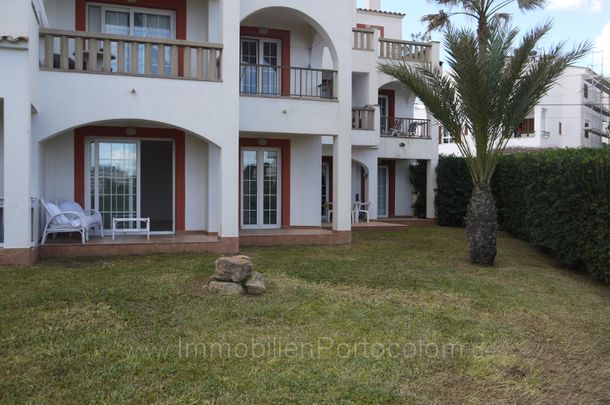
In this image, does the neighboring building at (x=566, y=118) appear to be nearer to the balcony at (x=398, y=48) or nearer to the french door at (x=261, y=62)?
the balcony at (x=398, y=48)

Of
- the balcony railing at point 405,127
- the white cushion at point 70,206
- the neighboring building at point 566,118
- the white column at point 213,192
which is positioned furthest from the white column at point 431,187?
the neighboring building at point 566,118

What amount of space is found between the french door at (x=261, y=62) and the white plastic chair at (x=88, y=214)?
5102mm

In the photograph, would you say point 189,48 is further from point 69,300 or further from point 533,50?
point 533,50

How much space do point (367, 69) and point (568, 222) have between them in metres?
9.66

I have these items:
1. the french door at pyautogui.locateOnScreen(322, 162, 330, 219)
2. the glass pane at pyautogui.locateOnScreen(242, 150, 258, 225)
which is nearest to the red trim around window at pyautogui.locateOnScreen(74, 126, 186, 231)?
the glass pane at pyautogui.locateOnScreen(242, 150, 258, 225)

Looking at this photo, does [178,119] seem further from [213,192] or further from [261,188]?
[261,188]

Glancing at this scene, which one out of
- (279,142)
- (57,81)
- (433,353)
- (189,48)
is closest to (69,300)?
(433,353)

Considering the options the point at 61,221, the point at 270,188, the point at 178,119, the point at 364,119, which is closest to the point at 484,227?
the point at 270,188

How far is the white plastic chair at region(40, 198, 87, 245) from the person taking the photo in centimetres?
1061

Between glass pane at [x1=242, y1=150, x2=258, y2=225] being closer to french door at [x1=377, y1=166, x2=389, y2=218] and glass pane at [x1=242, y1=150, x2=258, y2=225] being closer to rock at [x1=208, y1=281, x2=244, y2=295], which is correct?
rock at [x1=208, y1=281, x2=244, y2=295]

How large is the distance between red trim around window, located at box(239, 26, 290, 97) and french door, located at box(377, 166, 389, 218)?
9305 mm

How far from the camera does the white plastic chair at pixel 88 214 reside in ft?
37.4

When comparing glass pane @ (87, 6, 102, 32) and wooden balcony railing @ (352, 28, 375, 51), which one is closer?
glass pane @ (87, 6, 102, 32)

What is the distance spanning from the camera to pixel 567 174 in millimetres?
11492
